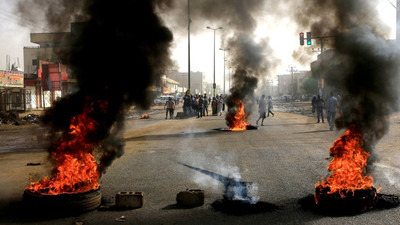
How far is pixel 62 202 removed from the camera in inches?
204

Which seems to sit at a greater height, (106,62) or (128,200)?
(106,62)

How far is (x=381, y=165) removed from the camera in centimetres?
864

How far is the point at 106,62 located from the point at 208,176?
3103mm

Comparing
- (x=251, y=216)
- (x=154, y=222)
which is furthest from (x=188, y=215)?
(x=251, y=216)

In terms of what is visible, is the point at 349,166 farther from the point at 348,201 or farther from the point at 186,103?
the point at 186,103

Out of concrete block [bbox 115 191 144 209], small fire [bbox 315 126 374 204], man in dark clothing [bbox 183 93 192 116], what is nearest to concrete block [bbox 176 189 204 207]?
concrete block [bbox 115 191 144 209]

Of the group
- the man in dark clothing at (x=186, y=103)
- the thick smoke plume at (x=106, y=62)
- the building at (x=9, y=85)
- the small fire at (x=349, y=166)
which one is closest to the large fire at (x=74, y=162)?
the thick smoke plume at (x=106, y=62)

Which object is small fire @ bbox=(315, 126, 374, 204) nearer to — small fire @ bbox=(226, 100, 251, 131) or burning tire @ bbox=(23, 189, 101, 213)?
burning tire @ bbox=(23, 189, 101, 213)

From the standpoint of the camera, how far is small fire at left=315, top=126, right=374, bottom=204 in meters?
5.63

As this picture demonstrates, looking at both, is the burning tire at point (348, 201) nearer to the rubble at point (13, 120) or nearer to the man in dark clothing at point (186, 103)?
the rubble at point (13, 120)

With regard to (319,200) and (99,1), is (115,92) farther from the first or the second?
(319,200)

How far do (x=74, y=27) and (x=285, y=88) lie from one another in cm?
12242

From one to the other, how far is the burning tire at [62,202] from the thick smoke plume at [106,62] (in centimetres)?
98

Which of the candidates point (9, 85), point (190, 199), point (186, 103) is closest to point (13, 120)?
point (9, 85)
